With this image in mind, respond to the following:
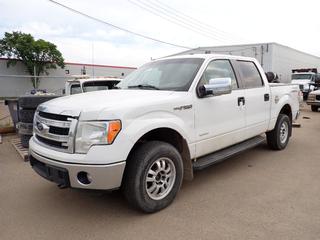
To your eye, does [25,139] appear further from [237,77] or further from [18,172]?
[237,77]

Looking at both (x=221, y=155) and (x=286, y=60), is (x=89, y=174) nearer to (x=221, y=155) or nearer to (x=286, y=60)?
(x=221, y=155)

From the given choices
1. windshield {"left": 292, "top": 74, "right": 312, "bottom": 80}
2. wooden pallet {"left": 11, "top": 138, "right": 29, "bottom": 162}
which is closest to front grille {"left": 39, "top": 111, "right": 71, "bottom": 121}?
wooden pallet {"left": 11, "top": 138, "right": 29, "bottom": 162}

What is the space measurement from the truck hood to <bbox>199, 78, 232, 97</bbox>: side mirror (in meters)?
0.43

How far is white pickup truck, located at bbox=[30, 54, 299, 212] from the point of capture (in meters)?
2.96

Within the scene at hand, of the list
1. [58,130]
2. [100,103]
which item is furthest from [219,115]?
[58,130]

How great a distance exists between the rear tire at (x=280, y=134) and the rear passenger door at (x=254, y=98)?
2.09 feet

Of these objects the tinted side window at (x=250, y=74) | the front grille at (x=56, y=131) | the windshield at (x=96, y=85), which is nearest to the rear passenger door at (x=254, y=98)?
the tinted side window at (x=250, y=74)

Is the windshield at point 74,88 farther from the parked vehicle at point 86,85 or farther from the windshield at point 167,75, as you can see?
the windshield at point 167,75

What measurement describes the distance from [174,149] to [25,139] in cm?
397

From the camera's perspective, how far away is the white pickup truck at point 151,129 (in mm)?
2965

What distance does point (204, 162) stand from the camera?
401 centimetres

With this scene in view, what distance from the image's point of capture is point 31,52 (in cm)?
3288

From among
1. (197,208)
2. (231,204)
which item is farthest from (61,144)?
(231,204)

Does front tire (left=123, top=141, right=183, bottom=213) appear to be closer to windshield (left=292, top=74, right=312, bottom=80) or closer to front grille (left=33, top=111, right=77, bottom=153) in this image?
front grille (left=33, top=111, right=77, bottom=153)
